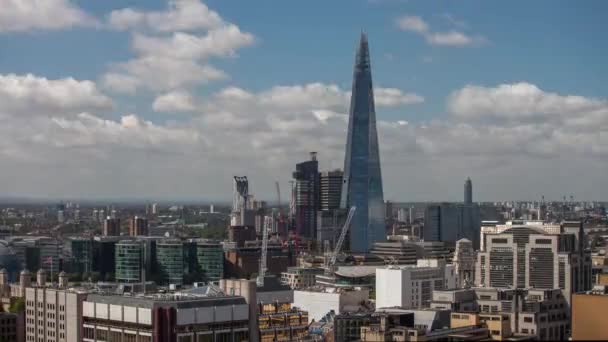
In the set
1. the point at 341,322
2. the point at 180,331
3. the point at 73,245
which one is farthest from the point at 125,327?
the point at 73,245

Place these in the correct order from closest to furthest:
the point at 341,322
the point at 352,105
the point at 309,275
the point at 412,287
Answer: the point at 341,322 < the point at 412,287 < the point at 309,275 < the point at 352,105

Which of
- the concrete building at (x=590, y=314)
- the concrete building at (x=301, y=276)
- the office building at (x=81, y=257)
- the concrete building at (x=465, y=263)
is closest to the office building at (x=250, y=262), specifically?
the concrete building at (x=301, y=276)

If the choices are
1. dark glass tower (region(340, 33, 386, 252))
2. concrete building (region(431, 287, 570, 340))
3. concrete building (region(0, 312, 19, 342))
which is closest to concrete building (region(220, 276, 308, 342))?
concrete building (region(431, 287, 570, 340))

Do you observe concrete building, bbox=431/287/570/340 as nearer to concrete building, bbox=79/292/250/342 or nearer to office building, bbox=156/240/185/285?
concrete building, bbox=79/292/250/342

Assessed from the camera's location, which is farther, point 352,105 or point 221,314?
point 352,105

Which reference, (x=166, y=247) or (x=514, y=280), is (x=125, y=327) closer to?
(x=514, y=280)

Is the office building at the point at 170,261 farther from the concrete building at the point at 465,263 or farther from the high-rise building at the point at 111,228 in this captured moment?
the high-rise building at the point at 111,228
